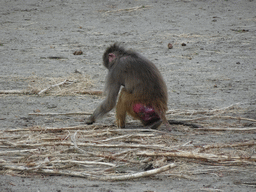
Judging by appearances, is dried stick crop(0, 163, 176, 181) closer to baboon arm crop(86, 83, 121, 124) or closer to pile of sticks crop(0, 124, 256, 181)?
pile of sticks crop(0, 124, 256, 181)

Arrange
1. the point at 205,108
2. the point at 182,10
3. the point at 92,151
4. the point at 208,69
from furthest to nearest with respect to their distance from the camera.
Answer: the point at 182,10, the point at 208,69, the point at 205,108, the point at 92,151

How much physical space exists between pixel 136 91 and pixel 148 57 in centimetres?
487

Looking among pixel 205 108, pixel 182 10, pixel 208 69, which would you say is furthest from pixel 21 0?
pixel 205 108

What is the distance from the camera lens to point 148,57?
10.3 meters

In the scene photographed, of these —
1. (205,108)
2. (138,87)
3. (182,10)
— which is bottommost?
(205,108)

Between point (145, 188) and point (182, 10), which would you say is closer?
point (145, 188)

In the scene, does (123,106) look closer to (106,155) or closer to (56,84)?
(106,155)

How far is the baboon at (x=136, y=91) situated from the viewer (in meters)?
5.52

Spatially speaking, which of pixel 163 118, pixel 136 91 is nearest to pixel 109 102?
pixel 136 91

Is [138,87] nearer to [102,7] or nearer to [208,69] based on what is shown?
[208,69]

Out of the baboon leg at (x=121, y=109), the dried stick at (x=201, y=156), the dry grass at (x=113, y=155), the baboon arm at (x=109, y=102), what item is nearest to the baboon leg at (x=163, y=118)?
the dry grass at (x=113, y=155)

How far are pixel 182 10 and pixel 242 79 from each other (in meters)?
6.43

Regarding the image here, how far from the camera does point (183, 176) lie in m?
3.93

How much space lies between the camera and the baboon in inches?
217
